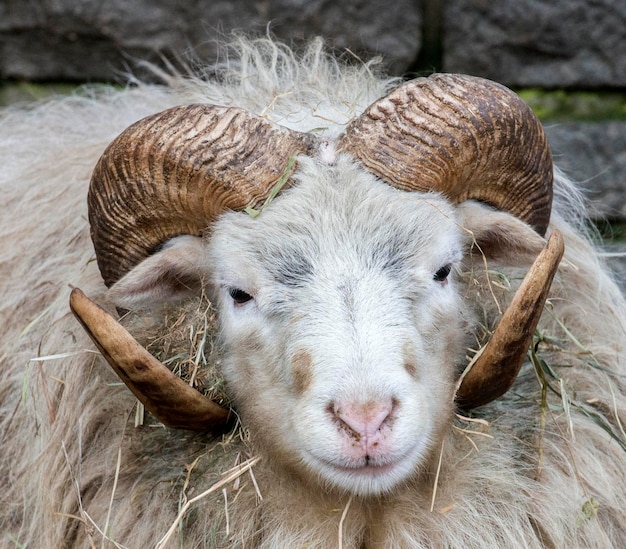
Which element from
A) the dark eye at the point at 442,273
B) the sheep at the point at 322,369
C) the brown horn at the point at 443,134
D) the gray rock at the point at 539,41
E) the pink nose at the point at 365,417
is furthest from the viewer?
the gray rock at the point at 539,41

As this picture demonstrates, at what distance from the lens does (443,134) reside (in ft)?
6.97

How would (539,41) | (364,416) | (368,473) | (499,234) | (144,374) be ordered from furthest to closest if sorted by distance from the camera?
(539,41), (499,234), (144,374), (368,473), (364,416)

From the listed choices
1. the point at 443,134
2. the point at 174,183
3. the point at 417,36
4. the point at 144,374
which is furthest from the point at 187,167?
the point at 417,36

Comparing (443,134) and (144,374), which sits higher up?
(443,134)

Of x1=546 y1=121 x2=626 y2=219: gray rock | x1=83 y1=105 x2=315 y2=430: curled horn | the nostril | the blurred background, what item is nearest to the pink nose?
the nostril

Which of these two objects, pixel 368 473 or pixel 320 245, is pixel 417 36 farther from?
pixel 368 473

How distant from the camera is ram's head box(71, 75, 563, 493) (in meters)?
2.02

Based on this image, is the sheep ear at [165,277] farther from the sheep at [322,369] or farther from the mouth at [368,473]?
the mouth at [368,473]

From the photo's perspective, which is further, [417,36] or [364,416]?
[417,36]

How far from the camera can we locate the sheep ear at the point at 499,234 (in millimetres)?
2301

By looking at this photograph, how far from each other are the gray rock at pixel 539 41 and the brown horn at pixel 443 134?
76.5 inches

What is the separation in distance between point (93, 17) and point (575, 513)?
3066mm

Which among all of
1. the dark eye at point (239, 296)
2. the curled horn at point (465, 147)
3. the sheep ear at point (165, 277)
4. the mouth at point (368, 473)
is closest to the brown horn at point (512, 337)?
the curled horn at point (465, 147)

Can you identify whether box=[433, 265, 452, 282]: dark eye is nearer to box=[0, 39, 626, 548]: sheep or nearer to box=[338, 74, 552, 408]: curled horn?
box=[0, 39, 626, 548]: sheep
